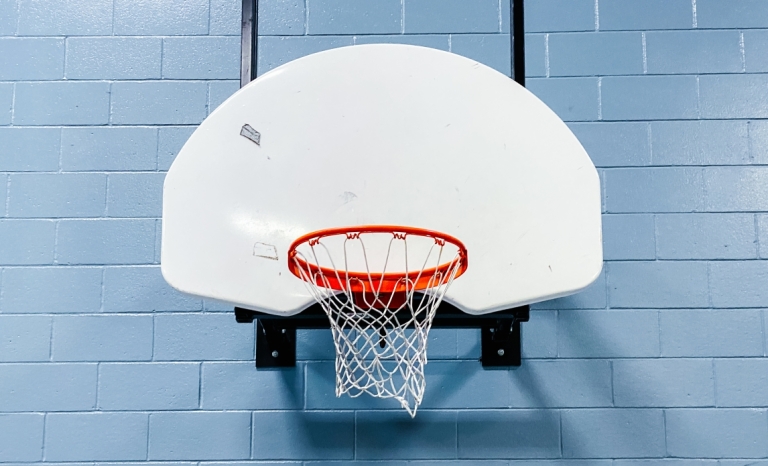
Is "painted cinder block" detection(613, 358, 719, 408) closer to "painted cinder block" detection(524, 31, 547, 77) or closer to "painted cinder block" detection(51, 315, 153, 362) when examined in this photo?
"painted cinder block" detection(524, 31, 547, 77)

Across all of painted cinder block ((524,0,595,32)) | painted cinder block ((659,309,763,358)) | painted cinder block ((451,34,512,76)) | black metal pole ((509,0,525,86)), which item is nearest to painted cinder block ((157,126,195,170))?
painted cinder block ((451,34,512,76))

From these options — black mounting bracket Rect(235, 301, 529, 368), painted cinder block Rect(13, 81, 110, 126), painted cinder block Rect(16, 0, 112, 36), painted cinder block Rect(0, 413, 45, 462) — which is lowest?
painted cinder block Rect(0, 413, 45, 462)

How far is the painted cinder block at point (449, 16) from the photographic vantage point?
6.82ft

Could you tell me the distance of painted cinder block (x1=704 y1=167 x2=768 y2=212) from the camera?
2.02 metres

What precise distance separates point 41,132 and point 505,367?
1604 millimetres

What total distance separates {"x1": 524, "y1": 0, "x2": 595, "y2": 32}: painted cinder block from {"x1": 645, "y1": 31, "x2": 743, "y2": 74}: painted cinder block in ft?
0.66

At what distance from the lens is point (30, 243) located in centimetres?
200

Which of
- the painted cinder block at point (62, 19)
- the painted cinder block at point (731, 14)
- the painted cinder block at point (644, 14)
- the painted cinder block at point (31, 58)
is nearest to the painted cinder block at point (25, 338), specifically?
the painted cinder block at point (31, 58)

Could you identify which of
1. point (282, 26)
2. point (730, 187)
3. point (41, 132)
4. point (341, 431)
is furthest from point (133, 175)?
point (730, 187)

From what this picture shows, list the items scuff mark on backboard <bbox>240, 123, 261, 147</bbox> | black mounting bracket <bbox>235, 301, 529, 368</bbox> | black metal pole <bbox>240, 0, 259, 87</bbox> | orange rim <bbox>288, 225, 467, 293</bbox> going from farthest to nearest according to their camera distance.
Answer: black mounting bracket <bbox>235, 301, 529, 368</bbox> → black metal pole <bbox>240, 0, 259, 87</bbox> → scuff mark on backboard <bbox>240, 123, 261, 147</bbox> → orange rim <bbox>288, 225, 467, 293</bbox>

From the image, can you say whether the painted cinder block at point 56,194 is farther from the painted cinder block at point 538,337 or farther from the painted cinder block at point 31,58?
the painted cinder block at point 538,337

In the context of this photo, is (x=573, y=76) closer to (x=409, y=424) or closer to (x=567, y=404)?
(x=567, y=404)

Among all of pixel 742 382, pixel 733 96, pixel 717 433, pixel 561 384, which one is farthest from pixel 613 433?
pixel 733 96

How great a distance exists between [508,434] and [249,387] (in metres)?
0.78
